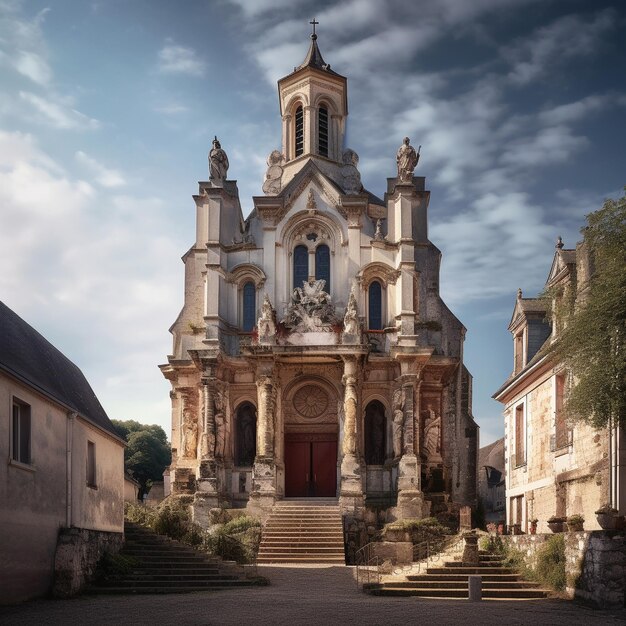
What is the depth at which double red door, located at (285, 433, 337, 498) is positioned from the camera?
3375 cm

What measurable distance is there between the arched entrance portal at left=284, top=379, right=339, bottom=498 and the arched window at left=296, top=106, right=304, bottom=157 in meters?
11.2

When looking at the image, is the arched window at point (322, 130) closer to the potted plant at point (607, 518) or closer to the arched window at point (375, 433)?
the arched window at point (375, 433)

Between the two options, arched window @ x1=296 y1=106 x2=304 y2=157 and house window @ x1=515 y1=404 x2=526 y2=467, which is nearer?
house window @ x1=515 y1=404 x2=526 y2=467

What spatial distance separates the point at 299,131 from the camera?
39469 mm

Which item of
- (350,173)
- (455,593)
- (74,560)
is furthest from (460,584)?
(350,173)

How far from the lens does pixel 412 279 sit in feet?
109

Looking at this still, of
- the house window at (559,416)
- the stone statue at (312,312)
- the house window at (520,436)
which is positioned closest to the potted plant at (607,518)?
the house window at (559,416)

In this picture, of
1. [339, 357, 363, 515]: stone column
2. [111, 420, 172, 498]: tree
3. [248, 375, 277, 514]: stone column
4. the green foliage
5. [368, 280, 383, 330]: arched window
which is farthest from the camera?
[111, 420, 172, 498]: tree

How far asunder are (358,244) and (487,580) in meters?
17.6

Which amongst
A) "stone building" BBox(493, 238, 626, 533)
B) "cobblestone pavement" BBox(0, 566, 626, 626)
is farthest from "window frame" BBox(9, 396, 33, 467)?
"stone building" BBox(493, 238, 626, 533)

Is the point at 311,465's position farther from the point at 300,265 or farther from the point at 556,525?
the point at 556,525

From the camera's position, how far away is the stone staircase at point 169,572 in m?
19.6

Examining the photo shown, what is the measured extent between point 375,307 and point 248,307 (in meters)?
5.01

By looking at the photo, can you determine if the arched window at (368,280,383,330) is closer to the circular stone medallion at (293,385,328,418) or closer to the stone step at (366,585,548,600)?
the circular stone medallion at (293,385,328,418)
